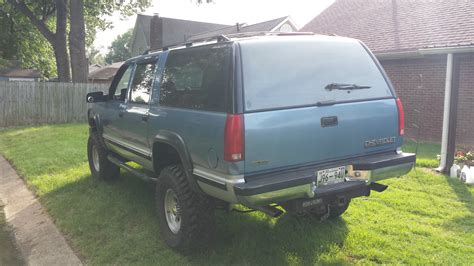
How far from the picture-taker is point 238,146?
322 centimetres

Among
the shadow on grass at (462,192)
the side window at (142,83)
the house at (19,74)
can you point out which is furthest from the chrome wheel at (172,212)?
the house at (19,74)

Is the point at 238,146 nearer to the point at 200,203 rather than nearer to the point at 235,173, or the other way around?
the point at 235,173

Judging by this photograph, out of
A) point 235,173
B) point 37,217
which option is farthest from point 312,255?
point 37,217

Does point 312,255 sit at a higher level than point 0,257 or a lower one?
higher

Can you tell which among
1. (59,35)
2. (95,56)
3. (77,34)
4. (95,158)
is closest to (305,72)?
(95,158)

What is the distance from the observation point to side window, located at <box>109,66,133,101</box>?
578 centimetres

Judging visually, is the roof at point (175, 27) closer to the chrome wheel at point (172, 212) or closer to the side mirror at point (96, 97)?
the side mirror at point (96, 97)

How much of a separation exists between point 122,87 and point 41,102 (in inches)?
489

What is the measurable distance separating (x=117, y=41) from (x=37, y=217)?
82295 mm

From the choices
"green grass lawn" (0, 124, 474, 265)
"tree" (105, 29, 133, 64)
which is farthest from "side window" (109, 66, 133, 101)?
"tree" (105, 29, 133, 64)

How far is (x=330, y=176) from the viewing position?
3594 millimetres

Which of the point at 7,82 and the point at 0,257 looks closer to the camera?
the point at 0,257

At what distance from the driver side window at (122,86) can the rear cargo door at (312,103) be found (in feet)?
8.81

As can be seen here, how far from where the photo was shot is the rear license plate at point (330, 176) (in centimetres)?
354
